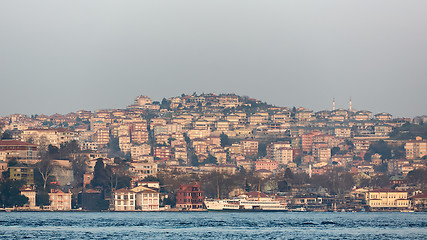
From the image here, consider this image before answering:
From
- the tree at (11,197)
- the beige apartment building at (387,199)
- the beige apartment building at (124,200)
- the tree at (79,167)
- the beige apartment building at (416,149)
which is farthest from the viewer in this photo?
the beige apartment building at (416,149)

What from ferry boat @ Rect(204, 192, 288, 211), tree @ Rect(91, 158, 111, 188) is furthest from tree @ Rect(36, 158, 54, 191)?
ferry boat @ Rect(204, 192, 288, 211)

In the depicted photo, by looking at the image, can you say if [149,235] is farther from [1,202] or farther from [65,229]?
[1,202]

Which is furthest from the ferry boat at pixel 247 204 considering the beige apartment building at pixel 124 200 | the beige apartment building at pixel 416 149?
the beige apartment building at pixel 416 149

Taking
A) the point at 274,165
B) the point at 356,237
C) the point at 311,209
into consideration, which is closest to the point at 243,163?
the point at 274,165

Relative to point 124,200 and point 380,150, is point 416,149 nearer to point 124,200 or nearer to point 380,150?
point 380,150

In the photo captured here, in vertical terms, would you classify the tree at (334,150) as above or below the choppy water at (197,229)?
above

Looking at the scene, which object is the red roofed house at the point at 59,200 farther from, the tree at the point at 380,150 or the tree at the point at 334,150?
the tree at the point at 334,150

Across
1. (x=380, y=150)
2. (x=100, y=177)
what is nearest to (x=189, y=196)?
(x=100, y=177)

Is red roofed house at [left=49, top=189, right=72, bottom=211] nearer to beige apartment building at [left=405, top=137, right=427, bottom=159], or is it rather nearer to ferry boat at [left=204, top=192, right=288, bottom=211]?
ferry boat at [left=204, top=192, right=288, bottom=211]
